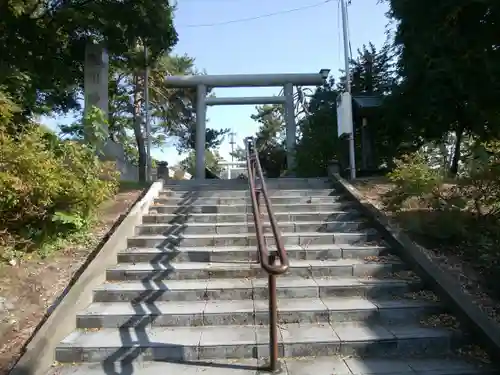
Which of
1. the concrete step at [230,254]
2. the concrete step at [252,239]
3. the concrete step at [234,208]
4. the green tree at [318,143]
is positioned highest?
the green tree at [318,143]

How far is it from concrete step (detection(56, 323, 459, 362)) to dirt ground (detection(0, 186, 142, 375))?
359 millimetres

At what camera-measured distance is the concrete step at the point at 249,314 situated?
3747mm

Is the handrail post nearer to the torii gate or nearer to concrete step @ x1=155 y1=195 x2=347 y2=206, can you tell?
concrete step @ x1=155 y1=195 x2=347 y2=206

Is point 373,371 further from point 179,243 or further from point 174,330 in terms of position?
point 179,243

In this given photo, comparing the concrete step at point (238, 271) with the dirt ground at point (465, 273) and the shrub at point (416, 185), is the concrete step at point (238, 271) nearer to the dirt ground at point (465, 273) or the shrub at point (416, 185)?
the dirt ground at point (465, 273)

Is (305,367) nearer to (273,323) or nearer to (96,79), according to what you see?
(273,323)

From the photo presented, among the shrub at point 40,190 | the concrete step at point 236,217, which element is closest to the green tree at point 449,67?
the concrete step at point 236,217

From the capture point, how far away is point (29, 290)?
3.91 m

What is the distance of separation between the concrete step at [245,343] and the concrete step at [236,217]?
2.57 meters

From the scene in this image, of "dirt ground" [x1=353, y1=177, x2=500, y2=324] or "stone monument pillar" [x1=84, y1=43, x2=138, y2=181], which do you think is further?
"stone monument pillar" [x1=84, y1=43, x2=138, y2=181]

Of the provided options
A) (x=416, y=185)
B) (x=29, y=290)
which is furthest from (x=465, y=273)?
(x=29, y=290)

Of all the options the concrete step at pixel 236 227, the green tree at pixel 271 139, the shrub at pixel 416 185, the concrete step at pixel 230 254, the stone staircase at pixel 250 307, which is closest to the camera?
the stone staircase at pixel 250 307

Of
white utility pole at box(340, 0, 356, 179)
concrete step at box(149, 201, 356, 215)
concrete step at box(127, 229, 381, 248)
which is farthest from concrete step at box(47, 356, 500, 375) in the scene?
white utility pole at box(340, 0, 356, 179)

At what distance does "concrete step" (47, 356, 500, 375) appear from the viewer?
3.13 meters
